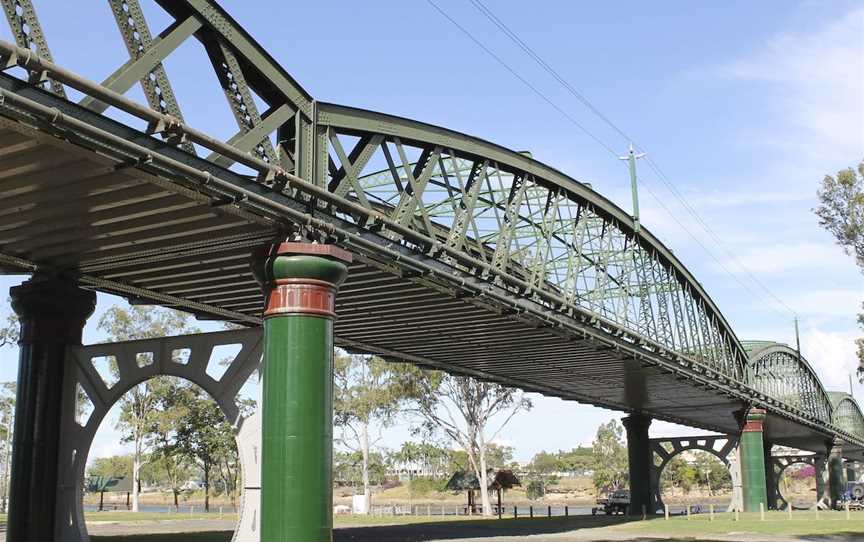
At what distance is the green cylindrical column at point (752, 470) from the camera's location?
54.0m

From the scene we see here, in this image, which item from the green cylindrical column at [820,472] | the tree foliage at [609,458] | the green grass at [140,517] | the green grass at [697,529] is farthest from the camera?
the tree foliage at [609,458]

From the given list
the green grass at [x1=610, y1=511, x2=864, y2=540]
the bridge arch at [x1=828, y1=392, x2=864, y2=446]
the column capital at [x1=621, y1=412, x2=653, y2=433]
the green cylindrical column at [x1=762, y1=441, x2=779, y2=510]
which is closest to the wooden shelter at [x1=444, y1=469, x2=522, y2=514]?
the column capital at [x1=621, y1=412, x2=653, y2=433]

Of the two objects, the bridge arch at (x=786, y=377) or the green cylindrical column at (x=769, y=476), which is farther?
the green cylindrical column at (x=769, y=476)

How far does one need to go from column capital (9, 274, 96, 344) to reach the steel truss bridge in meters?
0.48

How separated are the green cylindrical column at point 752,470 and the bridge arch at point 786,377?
262 inches

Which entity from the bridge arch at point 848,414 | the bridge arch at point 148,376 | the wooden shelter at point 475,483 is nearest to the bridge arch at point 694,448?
the wooden shelter at point 475,483

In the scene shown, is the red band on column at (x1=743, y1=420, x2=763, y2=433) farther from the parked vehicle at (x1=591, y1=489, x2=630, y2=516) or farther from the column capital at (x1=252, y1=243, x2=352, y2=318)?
the column capital at (x1=252, y1=243, x2=352, y2=318)

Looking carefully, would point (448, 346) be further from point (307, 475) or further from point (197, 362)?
point (307, 475)

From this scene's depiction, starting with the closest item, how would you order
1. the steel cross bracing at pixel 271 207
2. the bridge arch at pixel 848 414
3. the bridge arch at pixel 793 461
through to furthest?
the steel cross bracing at pixel 271 207 → the bridge arch at pixel 793 461 → the bridge arch at pixel 848 414

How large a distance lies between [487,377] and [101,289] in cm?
2368

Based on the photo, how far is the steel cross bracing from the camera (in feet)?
43.1

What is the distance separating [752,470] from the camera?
178 feet

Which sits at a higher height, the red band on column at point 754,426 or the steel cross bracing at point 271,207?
the steel cross bracing at point 271,207

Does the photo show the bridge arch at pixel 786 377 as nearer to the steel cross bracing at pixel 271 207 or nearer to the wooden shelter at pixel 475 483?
the wooden shelter at pixel 475 483
